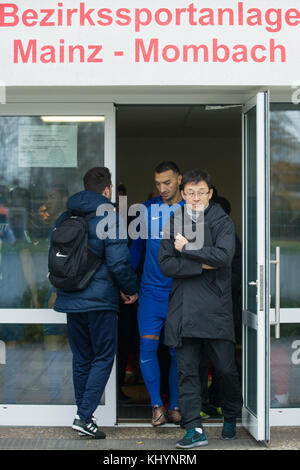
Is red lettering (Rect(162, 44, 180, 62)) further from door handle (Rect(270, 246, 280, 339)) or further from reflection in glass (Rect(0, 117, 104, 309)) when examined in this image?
door handle (Rect(270, 246, 280, 339))

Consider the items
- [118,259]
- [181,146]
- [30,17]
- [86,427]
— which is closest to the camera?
[118,259]

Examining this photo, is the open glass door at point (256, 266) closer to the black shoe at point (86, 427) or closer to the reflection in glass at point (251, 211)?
the reflection in glass at point (251, 211)

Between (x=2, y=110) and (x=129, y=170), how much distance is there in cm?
588

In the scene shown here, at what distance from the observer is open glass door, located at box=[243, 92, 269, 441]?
4.83m

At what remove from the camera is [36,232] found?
18.0 ft

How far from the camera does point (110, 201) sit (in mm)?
5039

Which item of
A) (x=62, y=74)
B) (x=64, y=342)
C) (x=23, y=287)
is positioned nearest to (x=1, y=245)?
(x=23, y=287)

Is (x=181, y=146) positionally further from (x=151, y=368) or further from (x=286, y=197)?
(x=151, y=368)

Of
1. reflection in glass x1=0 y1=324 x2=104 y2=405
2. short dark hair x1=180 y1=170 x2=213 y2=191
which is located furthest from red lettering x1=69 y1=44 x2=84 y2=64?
reflection in glass x1=0 y1=324 x2=104 y2=405

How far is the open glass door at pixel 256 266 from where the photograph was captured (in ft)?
15.9

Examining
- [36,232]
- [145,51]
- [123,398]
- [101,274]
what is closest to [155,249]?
[101,274]

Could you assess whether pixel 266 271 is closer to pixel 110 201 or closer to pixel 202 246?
pixel 202 246

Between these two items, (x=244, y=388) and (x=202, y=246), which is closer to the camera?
(x=202, y=246)

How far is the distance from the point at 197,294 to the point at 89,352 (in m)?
0.94
